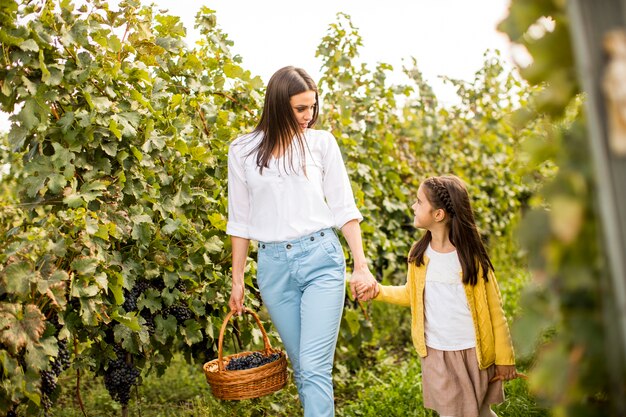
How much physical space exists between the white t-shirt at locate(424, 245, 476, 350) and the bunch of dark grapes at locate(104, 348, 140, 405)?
1.39 meters

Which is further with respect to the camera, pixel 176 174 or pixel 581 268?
pixel 176 174

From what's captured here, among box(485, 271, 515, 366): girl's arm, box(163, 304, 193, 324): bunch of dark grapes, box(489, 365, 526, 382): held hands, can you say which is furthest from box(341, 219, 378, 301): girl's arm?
box(163, 304, 193, 324): bunch of dark grapes

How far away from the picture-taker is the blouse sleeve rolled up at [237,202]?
3.23m

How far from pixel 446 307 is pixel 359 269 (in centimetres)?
42

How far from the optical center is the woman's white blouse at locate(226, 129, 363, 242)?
3074 millimetres

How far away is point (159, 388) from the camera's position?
16.7 feet

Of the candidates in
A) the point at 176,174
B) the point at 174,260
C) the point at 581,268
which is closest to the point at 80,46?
the point at 176,174

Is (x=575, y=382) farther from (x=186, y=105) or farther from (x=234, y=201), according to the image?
(x=186, y=105)

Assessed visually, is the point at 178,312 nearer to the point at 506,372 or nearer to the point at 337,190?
the point at 337,190

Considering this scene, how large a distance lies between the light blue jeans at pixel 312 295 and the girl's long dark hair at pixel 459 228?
0.49 metres

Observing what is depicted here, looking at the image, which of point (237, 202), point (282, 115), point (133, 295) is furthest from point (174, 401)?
point (282, 115)

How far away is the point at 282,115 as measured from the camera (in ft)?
10.4

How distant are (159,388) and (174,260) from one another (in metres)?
1.77

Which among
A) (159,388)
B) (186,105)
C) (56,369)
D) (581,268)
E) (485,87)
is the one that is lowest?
(159,388)
